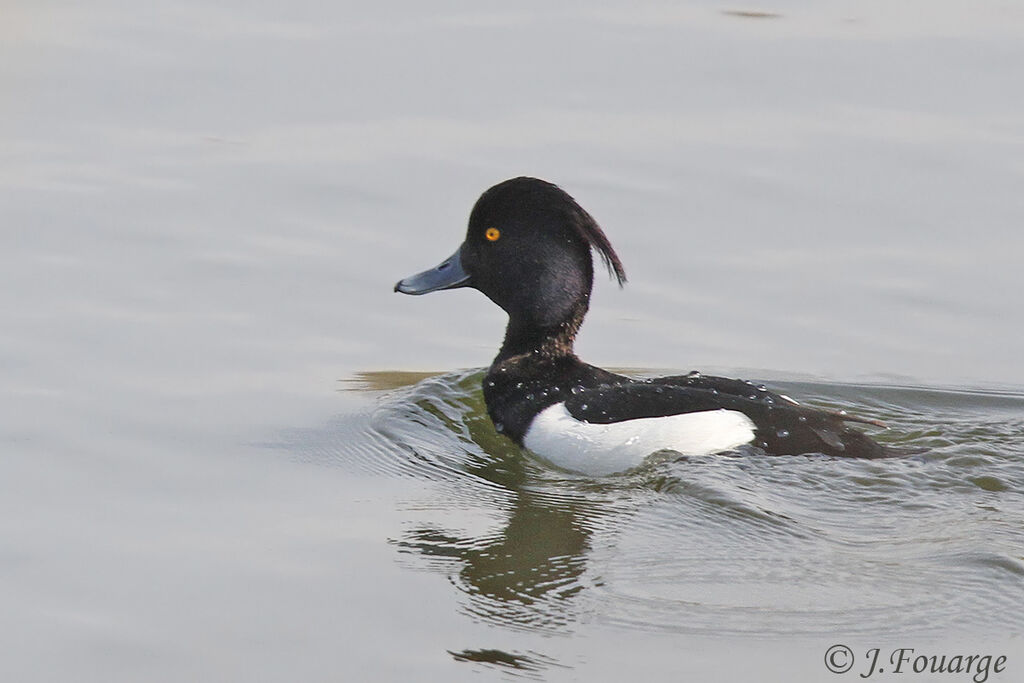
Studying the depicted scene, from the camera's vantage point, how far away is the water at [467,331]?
5.01 metres

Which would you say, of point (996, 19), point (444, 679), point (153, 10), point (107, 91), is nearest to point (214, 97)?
point (107, 91)

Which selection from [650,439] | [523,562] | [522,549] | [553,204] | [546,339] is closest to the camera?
[523,562]

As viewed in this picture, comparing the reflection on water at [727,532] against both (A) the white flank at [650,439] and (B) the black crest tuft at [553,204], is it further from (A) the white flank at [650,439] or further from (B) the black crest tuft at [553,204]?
(B) the black crest tuft at [553,204]

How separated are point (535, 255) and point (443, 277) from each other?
57cm

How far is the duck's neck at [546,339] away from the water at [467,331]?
0.37 metres

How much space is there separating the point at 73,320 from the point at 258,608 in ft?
10.2

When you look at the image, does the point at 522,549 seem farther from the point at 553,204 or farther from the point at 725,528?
the point at 553,204

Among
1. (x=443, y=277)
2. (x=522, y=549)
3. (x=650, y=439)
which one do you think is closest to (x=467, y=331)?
(x=443, y=277)

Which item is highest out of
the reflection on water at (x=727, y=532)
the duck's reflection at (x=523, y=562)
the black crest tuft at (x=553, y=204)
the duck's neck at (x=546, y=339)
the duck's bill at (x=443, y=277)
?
the black crest tuft at (x=553, y=204)

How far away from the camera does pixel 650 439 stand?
6.56 m

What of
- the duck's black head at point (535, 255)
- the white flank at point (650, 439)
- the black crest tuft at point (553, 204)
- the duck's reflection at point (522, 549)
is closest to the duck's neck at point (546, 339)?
the duck's black head at point (535, 255)

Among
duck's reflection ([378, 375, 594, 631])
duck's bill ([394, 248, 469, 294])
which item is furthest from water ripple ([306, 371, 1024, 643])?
duck's bill ([394, 248, 469, 294])

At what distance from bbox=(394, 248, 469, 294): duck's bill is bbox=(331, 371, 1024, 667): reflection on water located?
1.73 ft

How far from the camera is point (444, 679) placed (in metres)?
4.59
